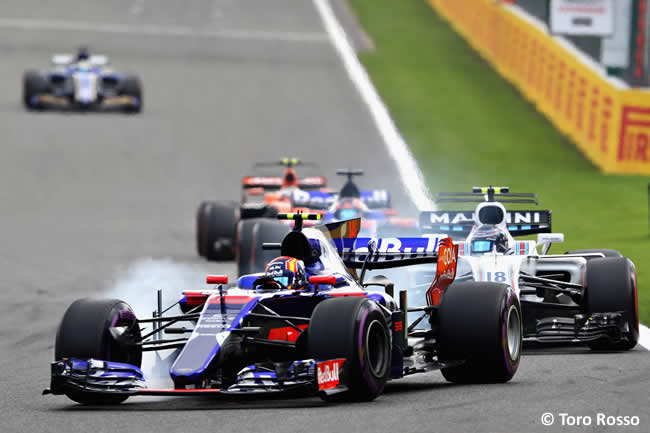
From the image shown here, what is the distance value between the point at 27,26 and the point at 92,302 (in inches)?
1644

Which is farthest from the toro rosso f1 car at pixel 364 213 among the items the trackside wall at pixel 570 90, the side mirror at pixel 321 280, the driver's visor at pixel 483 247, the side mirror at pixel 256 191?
the trackside wall at pixel 570 90

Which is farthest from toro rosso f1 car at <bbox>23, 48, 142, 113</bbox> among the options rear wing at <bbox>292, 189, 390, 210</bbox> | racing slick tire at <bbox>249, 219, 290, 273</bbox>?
racing slick tire at <bbox>249, 219, 290, 273</bbox>

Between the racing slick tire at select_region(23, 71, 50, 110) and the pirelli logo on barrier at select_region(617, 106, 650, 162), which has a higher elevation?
the racing slick tire at select_region(23, 71, 50, 110)

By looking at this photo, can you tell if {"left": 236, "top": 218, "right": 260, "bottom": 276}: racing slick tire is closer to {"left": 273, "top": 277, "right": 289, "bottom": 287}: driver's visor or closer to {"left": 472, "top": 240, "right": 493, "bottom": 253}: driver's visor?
{"left": 472, "top": 240, "right": 493, "bottom": 253}: driver's visor

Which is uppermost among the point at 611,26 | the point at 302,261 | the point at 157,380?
the point at 611,26

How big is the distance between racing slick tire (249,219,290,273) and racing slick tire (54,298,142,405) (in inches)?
280

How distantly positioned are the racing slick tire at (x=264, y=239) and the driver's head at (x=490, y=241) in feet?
12.9

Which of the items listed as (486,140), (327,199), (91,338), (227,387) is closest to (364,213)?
(327,199)

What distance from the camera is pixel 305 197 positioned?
878 inches

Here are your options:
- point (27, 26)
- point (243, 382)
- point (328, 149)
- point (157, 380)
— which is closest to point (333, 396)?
point (243, 382)

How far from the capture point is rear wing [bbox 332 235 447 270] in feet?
43.2

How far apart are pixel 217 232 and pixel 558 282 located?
386 inches

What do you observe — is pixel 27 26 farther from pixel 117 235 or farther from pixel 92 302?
pixel 92 302

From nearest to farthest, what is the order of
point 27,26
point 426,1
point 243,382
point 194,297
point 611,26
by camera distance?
point 243,382 → point 194,297 → point 611,26 → point 27,26 → point 426,1
